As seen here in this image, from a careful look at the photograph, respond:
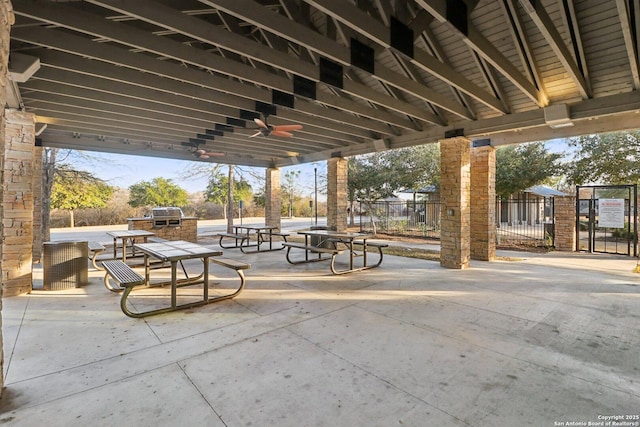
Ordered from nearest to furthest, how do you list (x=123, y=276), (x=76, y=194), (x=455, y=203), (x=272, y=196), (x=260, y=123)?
(x=123, y=276)
(x=260, y=123)
(x=455, y=203)
(x=272, y=196)
(x=76, y=194)

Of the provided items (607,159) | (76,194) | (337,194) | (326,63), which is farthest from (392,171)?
(76,194)

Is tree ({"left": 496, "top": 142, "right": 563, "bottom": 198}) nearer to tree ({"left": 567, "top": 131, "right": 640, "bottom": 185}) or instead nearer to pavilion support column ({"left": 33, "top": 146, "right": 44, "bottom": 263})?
tree ({"left": 567, "top": 131, "right": 640, "bottom": 185})

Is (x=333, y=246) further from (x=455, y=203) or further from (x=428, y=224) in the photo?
(x=428, y=224)

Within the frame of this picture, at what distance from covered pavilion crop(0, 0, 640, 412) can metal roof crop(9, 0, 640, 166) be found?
2cm

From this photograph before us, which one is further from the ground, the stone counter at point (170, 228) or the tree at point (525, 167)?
the tree at point (525, 167)

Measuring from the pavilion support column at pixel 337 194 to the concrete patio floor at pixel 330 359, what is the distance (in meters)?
4.87

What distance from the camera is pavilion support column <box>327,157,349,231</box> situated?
9.45 m

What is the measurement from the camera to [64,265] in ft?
15.8

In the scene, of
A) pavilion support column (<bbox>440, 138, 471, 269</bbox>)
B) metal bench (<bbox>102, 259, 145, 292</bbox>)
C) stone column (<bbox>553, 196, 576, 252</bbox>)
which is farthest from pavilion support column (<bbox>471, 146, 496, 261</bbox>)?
metal bench (<bbox>102, 259, 145, 292</bbox>)

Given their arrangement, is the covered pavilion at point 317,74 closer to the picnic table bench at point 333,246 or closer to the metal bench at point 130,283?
the metal bench at point 130,283

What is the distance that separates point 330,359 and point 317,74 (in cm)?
353

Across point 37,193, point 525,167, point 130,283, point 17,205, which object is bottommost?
point 130,283

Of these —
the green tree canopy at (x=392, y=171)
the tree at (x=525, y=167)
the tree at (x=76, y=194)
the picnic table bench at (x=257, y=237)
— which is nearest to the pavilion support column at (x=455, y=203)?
the picnic table bench at (x=257, y=237)

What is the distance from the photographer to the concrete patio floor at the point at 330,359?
191 centimetres
